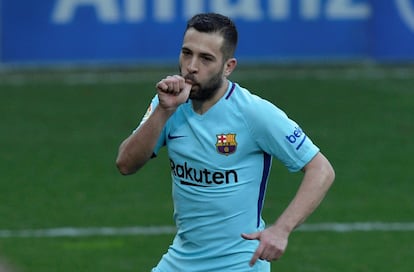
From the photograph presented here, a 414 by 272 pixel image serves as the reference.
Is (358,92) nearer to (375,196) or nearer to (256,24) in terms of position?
(256,24)

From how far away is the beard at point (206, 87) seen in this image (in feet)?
20.7

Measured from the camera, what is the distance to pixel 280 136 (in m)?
6.46

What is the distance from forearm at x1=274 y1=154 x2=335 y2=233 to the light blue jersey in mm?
82

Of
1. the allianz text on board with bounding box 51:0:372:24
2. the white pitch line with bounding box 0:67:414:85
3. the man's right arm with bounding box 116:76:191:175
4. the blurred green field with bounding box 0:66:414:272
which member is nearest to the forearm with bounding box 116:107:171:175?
the man's right arm with bounding box 116:76:191:175

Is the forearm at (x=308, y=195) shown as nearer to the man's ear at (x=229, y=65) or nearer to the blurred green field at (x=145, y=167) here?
the man's ear at (x=229, y=65)

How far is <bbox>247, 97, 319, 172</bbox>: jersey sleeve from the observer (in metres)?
6.46

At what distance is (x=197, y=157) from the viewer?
656 cm

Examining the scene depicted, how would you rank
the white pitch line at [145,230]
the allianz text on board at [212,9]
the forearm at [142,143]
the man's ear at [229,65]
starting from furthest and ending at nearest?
1. the allianz text on board at [212,9]
2. the white pitch line at [145,230]
3. the man's ear at [229,65]
4. the forearm at [142,143]

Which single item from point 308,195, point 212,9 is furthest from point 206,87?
point 212,9

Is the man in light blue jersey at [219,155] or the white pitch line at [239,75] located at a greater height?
the man in light blue jersey at [219,155]

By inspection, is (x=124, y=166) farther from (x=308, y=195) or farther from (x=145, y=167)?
(x=145, y=167)

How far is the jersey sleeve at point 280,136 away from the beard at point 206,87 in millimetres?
218

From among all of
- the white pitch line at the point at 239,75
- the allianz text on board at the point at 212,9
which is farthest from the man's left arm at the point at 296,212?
the allianz text on board at the point at 212,9

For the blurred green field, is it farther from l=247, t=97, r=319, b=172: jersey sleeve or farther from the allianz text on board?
l=247, t=97, r=319, b=172: jersey sleeve
